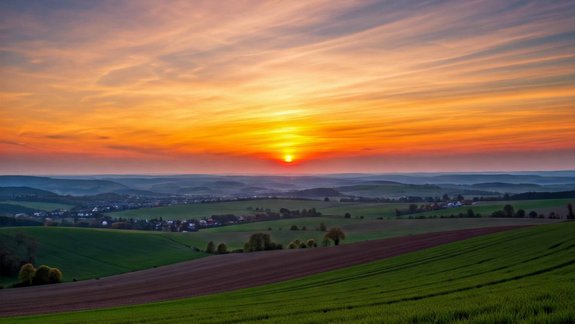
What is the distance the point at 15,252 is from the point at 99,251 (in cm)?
1674

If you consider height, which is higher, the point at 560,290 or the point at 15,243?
the point at 560,290

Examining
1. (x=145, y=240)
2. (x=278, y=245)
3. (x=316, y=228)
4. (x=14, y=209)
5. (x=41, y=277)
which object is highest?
(x=14, y=209)

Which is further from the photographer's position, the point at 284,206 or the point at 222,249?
the point at 284,206

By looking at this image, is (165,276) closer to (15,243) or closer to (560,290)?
(15,243)

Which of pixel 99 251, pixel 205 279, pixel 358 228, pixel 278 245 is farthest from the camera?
pixel 358 228

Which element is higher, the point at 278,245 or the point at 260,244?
the point at 260,244

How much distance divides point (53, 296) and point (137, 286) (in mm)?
7685

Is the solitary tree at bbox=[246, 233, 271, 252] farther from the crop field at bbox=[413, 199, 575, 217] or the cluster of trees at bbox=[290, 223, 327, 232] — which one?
the crop field at bbox=[413, 199, 575, 217]

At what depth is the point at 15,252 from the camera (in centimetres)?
7194

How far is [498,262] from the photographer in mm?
27391

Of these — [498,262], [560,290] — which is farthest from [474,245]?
[560,290]

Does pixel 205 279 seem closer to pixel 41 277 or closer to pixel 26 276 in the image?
pixel 41 277

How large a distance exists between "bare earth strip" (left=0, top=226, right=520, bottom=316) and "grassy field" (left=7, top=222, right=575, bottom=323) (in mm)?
7110

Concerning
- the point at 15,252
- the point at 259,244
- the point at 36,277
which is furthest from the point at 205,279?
the point at 15,252
